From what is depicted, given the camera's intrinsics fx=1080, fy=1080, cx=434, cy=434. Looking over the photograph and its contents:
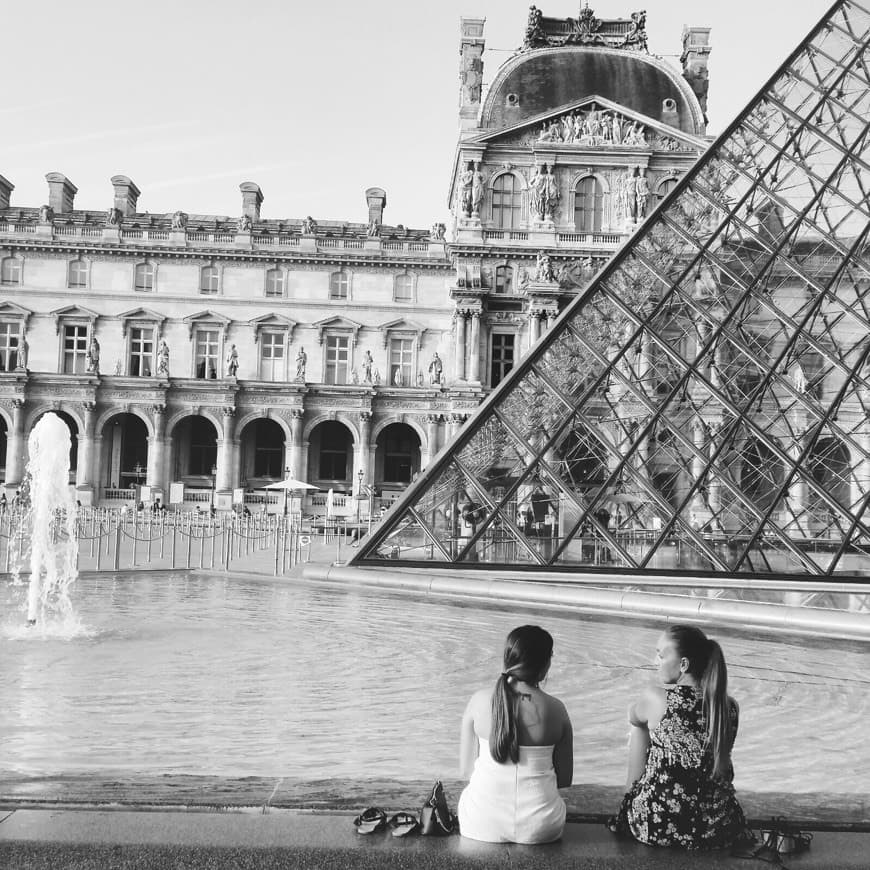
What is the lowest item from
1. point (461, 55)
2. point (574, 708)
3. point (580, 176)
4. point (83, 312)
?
point (574, 708)

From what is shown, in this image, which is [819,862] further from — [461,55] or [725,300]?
[461,55]

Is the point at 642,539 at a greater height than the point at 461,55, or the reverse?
the point at 461,55

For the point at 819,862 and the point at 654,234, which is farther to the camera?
the point at 654,234

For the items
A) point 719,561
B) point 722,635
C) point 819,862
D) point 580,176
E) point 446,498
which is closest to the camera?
point 819,862

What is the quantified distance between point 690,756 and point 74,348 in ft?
142

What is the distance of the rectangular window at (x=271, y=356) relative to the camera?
4441 centimetres

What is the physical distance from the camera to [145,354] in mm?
44156

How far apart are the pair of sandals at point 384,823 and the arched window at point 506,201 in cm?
3848

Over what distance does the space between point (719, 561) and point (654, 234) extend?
5.99m

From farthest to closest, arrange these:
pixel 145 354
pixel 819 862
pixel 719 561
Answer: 1. pixel 145 354
2. pixel 719 561
3. pixel 819 862

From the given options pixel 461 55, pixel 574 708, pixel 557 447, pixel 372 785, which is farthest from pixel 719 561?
pixel 461 55

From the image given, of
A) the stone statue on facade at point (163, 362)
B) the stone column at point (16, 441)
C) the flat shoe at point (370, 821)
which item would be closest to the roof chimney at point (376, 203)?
the stone statue on facade at point (163, 362)

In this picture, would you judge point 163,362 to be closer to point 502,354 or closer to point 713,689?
point 502,354

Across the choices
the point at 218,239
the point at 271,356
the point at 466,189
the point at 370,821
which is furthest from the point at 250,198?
the point at 370,821
